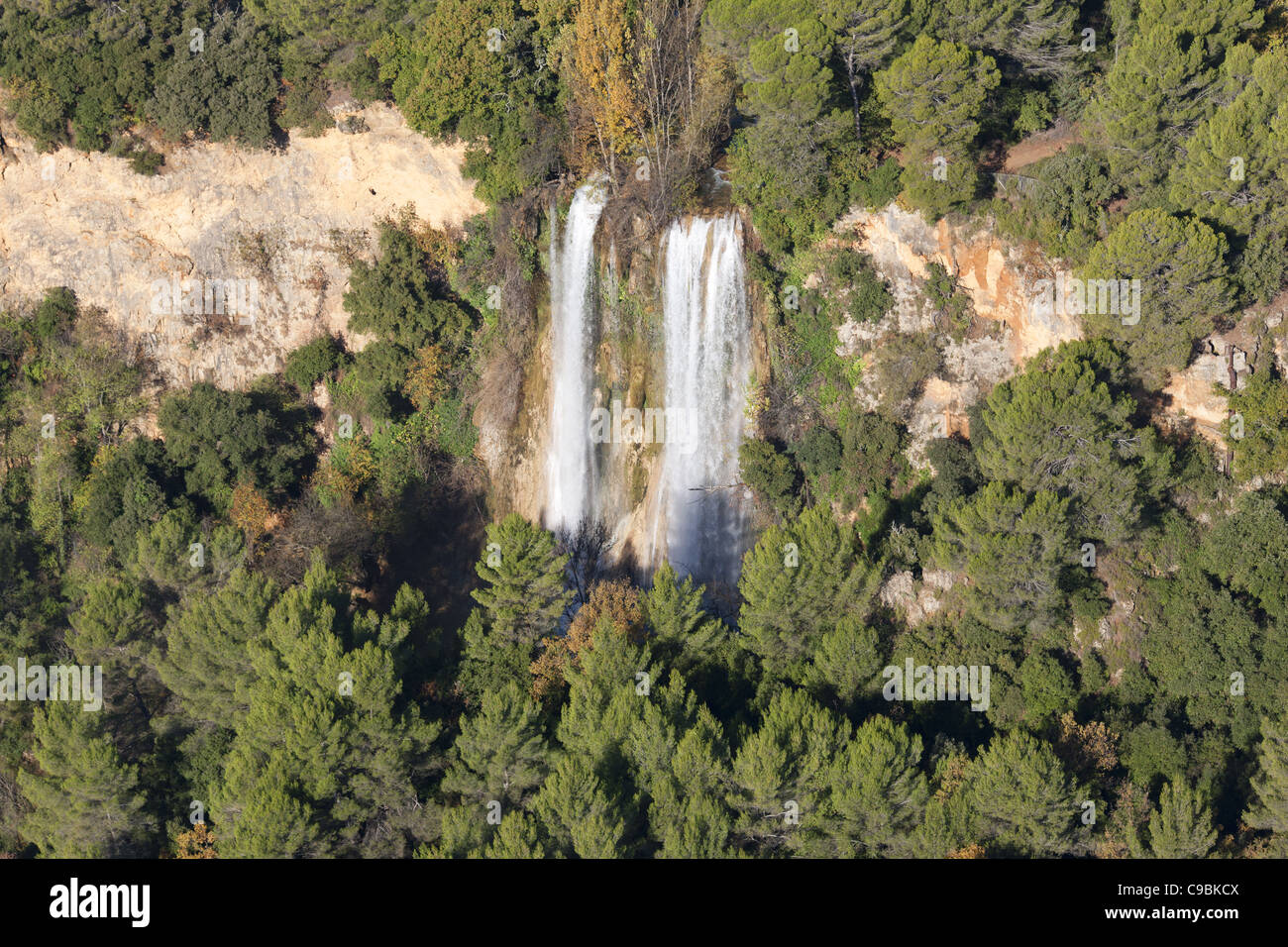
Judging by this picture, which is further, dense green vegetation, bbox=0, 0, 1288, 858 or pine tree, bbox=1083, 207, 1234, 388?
pine tree, bbox=1083, 207, 1234, 388

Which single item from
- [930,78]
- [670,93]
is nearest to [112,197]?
[670,93]

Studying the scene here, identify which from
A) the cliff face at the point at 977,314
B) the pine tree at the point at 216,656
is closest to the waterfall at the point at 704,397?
the cliff face at the point at 977,314

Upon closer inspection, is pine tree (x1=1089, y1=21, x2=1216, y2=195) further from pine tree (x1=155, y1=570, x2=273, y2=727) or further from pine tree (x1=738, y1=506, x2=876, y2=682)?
pine tree (x1=155, y1=570, x2=273, y2=727)

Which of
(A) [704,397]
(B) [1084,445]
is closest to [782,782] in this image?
(B) [1084,445]

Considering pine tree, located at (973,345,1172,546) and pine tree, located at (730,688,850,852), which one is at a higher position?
pine tree, located at (973,345,1172,546)

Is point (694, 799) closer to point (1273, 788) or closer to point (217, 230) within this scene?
point (1273, 788)

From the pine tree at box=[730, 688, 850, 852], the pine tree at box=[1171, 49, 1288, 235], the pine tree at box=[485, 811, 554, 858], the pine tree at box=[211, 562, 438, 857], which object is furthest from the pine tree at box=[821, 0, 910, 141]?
the pine tree at box=[485, 811, 554, 858]
